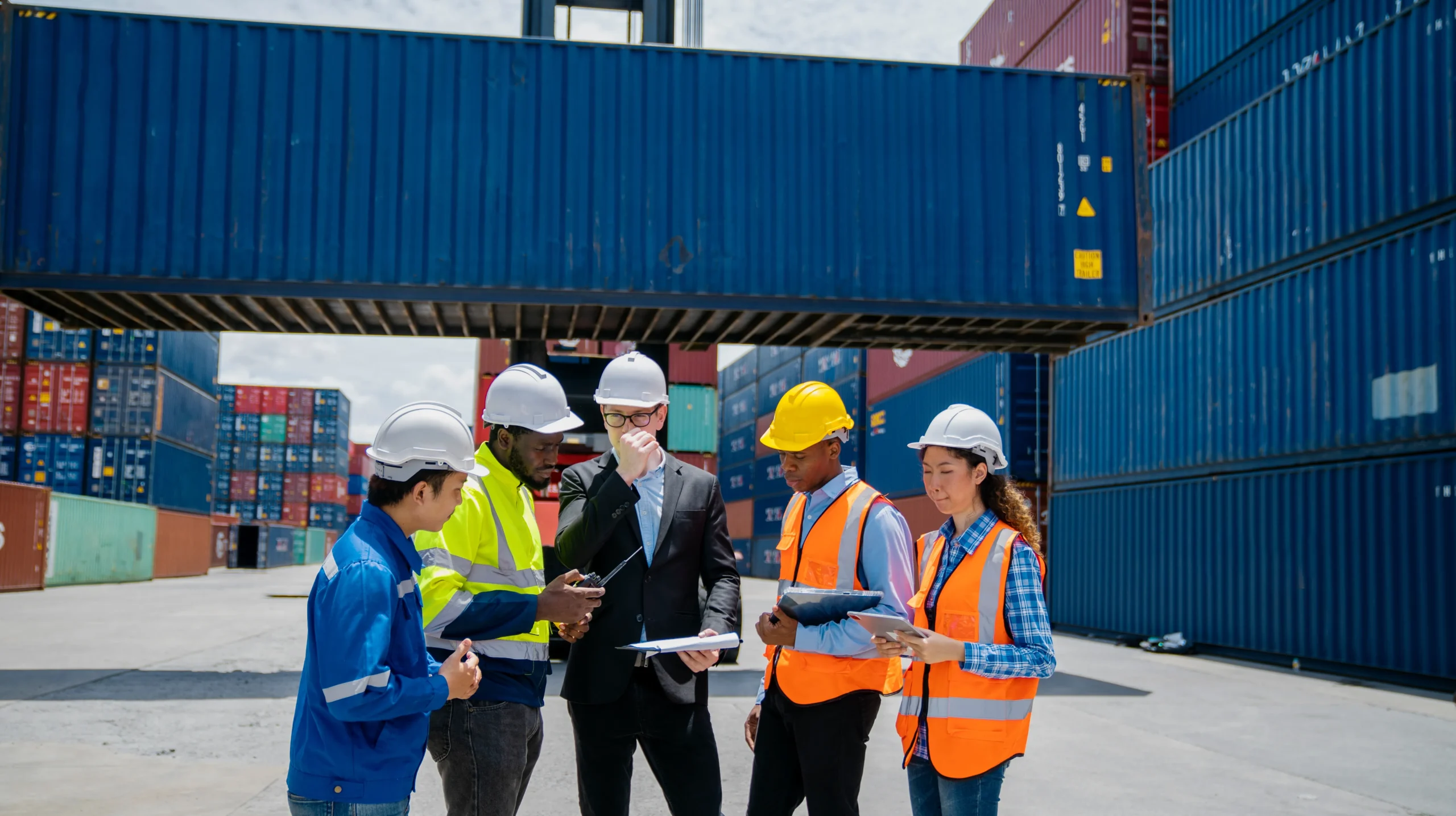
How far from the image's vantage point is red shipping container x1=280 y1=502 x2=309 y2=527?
5750 cm

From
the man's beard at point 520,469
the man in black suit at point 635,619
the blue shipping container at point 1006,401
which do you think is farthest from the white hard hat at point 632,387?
the blue shipping container at point 1006,401

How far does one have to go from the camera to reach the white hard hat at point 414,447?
2350 mm

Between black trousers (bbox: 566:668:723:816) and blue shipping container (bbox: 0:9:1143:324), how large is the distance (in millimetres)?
7173

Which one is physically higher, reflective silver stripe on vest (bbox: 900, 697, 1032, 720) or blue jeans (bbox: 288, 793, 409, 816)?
reflective silver stripe on vest (bbox: 900, 697, 1032, 720)

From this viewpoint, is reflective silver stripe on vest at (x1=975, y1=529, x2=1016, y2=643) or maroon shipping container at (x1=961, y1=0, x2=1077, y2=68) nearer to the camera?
reflective silver stripe on vest at (x1=975, y1=529, x2=1016, y2=643)

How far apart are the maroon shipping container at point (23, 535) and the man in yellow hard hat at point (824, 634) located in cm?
2592

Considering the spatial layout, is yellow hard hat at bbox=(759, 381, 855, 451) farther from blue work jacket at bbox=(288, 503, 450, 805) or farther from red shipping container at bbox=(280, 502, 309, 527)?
red shipping container at bbox=(280, 502, 309, 527)

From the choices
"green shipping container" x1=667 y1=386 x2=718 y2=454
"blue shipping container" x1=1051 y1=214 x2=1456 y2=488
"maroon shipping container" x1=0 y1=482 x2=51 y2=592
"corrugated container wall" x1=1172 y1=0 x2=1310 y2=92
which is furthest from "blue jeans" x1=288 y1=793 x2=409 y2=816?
"maroon shipping container" x1=0 y1=482 x2=51 y2=592

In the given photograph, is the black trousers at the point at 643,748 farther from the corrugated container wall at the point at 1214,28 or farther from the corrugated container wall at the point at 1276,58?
the corrugated container wall at the point at 1214,28

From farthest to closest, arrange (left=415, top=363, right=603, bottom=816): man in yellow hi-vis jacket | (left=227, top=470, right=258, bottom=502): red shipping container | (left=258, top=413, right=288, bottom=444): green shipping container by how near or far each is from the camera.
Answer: (left=258, top=413, right=288, bottom=444): green shipping container < (left=227, top=470, right=258, bottom=502): red shipping container < (left=415, top=363, right=603, bottom=816): man in yellow hi-vis jacket

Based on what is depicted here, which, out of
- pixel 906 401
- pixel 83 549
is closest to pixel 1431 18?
pixel 906 401

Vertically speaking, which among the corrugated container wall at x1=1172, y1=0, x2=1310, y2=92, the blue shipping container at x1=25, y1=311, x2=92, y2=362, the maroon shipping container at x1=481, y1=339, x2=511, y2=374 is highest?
the corrugated container wall at x1=1172, y1=0, x2=1310, y2=92

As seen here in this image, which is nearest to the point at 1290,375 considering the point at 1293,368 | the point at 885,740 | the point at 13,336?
the point at 1293,368

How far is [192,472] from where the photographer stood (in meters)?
37.5
